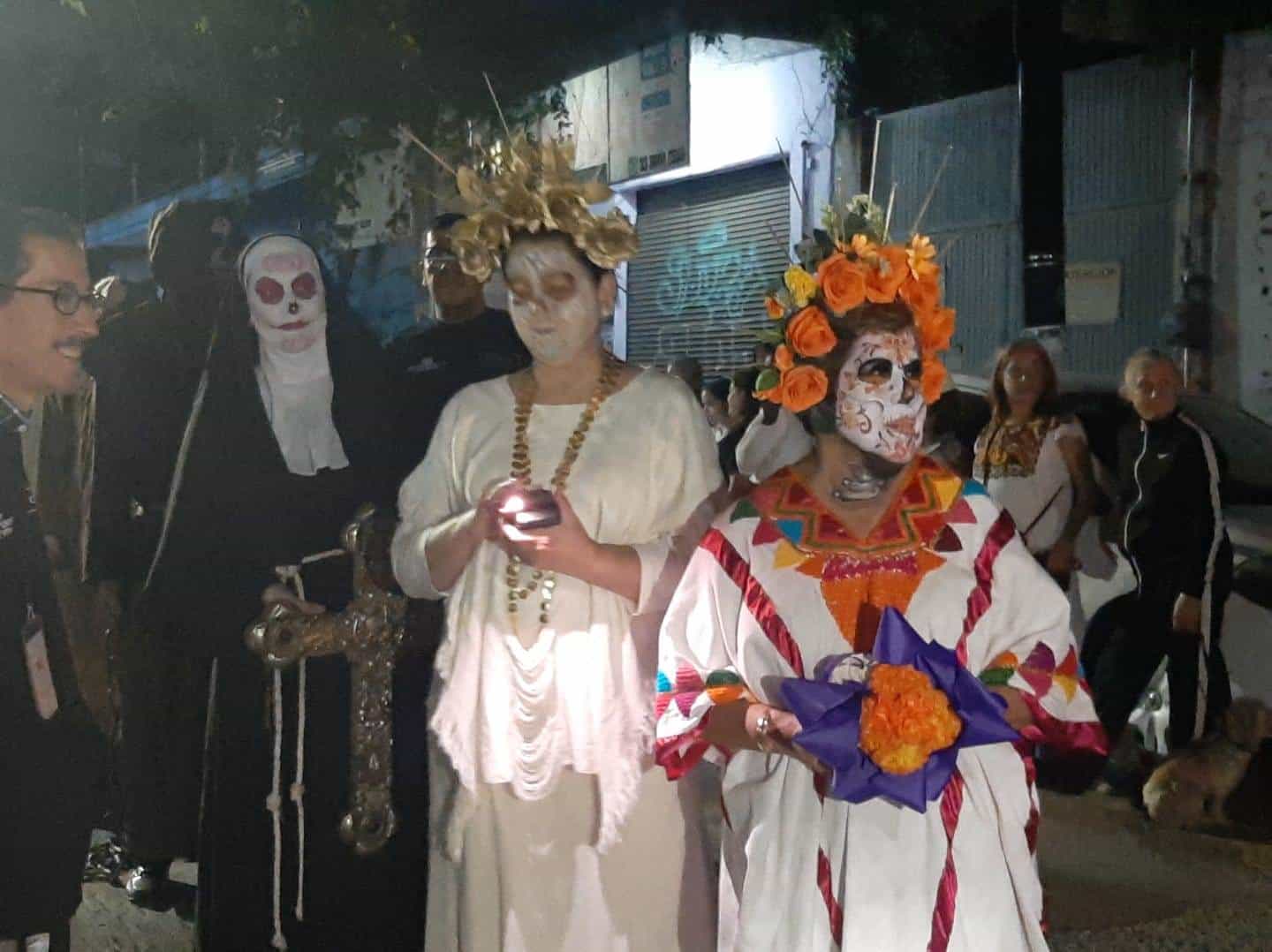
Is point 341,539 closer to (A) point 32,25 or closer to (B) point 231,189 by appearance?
(A) point 32,25

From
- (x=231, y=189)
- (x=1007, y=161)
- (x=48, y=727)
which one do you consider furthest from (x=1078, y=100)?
(x=48, y=727)

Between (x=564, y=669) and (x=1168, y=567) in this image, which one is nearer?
(x=564, y=669)

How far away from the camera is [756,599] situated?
2.50 metres

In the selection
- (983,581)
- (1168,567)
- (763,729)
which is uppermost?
(983,581)

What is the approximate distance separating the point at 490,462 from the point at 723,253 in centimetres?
647

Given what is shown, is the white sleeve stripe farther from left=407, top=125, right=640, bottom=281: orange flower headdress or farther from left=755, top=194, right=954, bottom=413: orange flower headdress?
left=407, top=125, right=640, bottom=281: orange flower headdress

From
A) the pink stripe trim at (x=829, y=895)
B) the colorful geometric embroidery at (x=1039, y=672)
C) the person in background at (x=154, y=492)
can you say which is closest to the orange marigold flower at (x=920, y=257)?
the colorful geometric embroidery at (x=1039, y=672)

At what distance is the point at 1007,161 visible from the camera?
8.11 metres

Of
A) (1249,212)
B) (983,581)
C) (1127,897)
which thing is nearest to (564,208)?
(983,581)

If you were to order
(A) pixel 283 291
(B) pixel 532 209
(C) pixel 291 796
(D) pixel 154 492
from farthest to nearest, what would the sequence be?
(D) pixel 154 492, (C) pixel 291 796, (A) pixel 283 291, (B) pixel 532 209

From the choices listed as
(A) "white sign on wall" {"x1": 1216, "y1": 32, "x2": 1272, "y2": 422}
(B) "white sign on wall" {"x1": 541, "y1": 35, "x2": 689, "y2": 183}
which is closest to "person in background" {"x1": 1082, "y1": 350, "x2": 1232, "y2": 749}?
(A) "white sign on wall" {"x1": 1216, "y1": 32, "x2": 1272, "y2": 422}

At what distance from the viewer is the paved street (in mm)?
4395

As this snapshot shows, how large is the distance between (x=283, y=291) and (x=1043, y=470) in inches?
154

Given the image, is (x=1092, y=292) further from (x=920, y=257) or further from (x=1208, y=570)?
(x=920, y=257)
